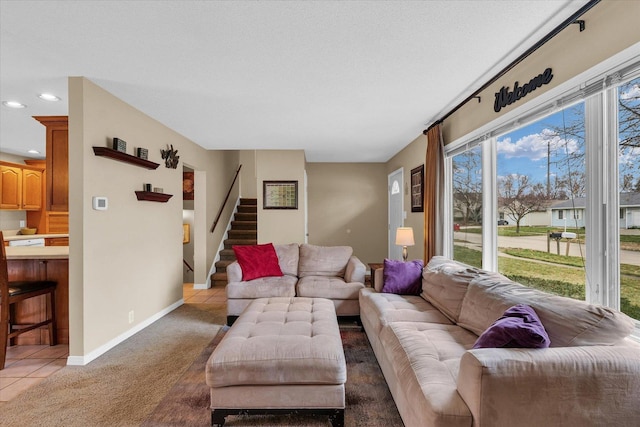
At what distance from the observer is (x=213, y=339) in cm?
329

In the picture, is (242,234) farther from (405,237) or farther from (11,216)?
(11,216)

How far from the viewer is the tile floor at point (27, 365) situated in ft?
7.88

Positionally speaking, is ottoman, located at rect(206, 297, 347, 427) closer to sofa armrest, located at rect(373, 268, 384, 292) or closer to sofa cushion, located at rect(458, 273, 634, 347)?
sofa cushion, located at rect(458, 273, 634, 347)

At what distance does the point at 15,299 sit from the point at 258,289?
2168 millimetres

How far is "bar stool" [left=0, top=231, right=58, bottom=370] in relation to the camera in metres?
2.63

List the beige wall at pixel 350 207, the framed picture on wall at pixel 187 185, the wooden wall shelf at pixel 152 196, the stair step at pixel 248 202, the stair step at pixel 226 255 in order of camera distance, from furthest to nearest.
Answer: the stair step at pixel 248 202
the beige wall at pixel 350 207
the framed picture on wall at pixel 187 185
the stair step at pixel 226 255
the wooden wall shelf at pixel 152 196

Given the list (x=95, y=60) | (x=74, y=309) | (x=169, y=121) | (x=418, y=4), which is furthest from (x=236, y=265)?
(x=418, y=4)

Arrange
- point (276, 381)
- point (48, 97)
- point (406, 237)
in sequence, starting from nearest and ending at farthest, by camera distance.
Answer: point (276, 381), point (48, 97), point (406, 237)

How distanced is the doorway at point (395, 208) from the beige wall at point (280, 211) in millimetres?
1849

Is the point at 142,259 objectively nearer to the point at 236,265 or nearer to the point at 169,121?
the point at 236,265

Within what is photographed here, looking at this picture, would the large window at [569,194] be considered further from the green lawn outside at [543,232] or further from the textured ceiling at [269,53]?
the textured ceiling at [269,53]

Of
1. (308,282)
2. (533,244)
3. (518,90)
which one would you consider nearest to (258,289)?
(308,282)

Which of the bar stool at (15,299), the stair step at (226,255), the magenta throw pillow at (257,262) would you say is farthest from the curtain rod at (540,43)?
the stair step at (226,255)

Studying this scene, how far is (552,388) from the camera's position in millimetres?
1302
